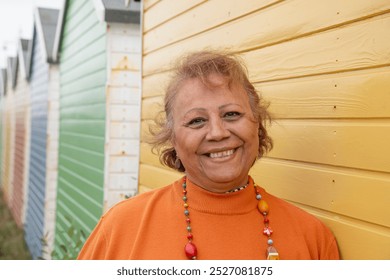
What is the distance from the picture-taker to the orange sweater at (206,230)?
1.97 m

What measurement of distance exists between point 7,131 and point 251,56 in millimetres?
16921

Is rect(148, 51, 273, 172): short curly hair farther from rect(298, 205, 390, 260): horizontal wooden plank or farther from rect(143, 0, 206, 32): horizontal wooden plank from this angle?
rect(143, 0, 206, 32): horizontal wooden plank

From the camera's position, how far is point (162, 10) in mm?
4020

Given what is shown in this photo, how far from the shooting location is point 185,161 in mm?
2066

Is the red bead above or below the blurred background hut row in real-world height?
below

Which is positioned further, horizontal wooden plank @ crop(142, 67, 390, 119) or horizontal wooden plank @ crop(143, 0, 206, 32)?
horizontal wooden plank @ crop(143, 0, 206, 32)

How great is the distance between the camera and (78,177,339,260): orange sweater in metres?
1.97

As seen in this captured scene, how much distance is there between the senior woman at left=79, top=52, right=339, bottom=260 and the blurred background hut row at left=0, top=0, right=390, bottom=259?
0.84ft

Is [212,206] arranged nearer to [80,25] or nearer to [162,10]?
[162,10]

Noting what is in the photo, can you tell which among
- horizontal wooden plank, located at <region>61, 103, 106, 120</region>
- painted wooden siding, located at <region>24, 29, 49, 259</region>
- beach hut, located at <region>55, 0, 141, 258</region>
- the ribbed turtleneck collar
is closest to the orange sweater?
the ribbed turtleneck collar

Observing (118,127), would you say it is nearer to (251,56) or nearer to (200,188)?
(251,56)

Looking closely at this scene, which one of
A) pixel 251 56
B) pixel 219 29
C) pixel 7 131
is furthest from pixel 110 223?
pixel 7 131

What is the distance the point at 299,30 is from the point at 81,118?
498 centimetres

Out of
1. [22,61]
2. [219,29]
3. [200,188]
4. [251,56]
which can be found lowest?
[200,188]
